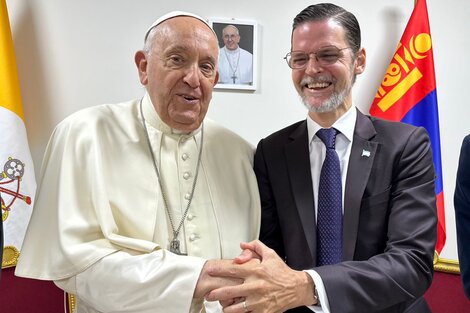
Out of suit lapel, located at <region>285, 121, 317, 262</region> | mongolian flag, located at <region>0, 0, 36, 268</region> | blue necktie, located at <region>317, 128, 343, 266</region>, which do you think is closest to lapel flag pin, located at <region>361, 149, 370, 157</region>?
blue necktie, located at <region>317, 128, 343, 266</region>

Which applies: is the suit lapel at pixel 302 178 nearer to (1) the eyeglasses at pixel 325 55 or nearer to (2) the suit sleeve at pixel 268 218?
(2) the suit sleeve at pixel 268 218

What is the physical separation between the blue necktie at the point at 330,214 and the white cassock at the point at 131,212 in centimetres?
27

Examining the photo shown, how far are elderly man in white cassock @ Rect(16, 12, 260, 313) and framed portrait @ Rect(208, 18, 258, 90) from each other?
0.89 m

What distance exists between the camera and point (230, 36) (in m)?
2.79

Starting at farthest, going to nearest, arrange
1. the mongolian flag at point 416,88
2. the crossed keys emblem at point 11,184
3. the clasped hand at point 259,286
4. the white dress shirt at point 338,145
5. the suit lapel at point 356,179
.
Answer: the mongolian flag at point 416,88
the crossed keys emblem at point 11,184
the white dress shirt at point 338,145
the suit lapel at point 356,179
the clasped hand at point 259,286

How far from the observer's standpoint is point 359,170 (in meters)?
1.71

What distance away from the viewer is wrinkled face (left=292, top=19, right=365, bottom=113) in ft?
5.98

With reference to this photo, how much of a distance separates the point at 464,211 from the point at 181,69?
1.13 metres

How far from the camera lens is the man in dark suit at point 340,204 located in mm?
1477

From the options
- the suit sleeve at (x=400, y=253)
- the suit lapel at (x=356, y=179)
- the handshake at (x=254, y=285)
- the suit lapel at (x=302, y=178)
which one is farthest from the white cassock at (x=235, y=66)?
the handshake at (x=254, y=285)

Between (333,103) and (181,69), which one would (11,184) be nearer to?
(181,69)

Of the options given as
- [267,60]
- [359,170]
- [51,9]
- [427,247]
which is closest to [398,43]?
[267,60]

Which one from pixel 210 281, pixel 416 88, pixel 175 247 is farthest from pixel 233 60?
pixel 210 281

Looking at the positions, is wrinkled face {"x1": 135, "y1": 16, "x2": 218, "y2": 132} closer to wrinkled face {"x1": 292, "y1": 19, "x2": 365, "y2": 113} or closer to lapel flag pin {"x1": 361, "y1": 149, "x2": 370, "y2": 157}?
wrinkled face {"x1": 292, "y1": 19, "x2": 365, "y2": 113}
